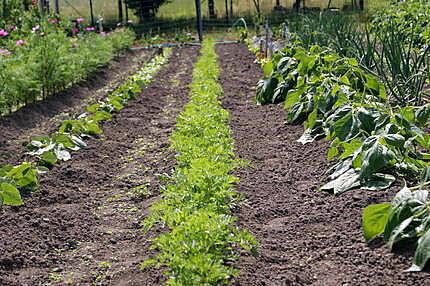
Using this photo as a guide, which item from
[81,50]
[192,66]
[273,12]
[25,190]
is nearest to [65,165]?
[25,190]

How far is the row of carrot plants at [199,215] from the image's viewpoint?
312 cm

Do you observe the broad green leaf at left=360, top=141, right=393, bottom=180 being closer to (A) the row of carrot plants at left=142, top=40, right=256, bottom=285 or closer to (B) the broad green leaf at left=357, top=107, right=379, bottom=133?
(B) the broad green leaf at left=357, top=107, right=379, bottom=133

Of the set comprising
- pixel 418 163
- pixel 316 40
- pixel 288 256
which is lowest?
pixel 288 256

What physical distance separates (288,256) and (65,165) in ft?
8.87

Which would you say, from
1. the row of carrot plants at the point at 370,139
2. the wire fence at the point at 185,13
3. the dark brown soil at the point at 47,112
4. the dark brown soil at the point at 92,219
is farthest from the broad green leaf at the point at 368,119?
the wire fence at the point at 185,13

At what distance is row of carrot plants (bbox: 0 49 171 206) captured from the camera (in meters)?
4.76

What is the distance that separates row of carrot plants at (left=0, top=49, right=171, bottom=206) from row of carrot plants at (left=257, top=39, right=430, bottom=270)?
2.10m

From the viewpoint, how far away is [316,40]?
834cm

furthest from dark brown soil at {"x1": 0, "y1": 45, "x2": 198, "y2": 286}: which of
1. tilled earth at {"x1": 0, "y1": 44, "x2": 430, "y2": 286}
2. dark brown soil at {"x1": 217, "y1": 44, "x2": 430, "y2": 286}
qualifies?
dark brown soil at {"x1": 217, "y1": 44, "x2": 430, "y2": 286}

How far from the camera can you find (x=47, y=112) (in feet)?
28.7

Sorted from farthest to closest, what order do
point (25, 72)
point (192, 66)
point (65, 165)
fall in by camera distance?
point (192, 66) → point (25, 72) → point (65, 165)

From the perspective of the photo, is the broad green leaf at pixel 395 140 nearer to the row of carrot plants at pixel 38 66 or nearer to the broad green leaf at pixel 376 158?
the broad green leaf at pixel 376 158

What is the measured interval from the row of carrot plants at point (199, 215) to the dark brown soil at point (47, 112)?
170 centimetres

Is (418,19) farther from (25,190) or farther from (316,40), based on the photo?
(25,190)
